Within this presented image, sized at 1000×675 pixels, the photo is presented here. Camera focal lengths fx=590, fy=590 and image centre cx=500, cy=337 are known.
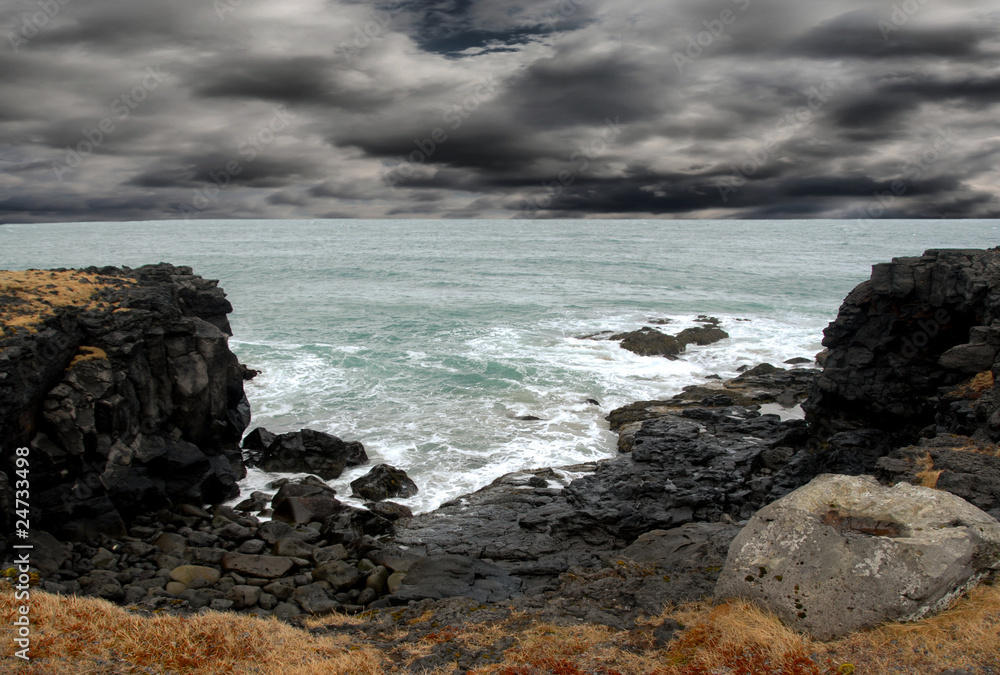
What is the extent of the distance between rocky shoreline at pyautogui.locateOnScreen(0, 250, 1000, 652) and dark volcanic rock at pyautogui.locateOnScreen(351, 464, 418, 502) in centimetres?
12

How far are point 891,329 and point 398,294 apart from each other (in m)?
53.6

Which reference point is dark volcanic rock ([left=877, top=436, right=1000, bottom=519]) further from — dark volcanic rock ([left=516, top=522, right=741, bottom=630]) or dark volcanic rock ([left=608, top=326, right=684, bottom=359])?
dark volcanic rock ([left=608, top=326, right=684, bottom=359])

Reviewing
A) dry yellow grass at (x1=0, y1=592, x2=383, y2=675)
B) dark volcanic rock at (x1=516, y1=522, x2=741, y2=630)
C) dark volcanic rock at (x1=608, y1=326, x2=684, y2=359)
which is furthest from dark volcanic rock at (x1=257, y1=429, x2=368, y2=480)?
dark volcanic rock at (x1=608, y1=326, x2=684, y2=359)

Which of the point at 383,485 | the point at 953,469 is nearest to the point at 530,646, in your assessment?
the point at 953,469

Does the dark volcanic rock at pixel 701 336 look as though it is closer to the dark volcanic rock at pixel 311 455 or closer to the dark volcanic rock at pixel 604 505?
the dark volcanic rock at pixel 604 505

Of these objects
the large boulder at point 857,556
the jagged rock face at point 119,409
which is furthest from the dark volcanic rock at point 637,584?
the jagged rock face at point 119,409

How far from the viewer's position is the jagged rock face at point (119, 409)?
16469mm

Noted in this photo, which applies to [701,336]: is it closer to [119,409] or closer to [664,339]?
[664,339]

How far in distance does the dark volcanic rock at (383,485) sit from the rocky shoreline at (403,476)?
12 centimetres

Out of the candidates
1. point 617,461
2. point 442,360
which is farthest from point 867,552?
point 442,360

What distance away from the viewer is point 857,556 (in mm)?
9273

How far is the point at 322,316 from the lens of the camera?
5600 cm

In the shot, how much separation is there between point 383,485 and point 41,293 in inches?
522

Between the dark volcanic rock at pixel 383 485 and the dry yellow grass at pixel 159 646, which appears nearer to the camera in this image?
the dry yellow grass at pixel 159 646
